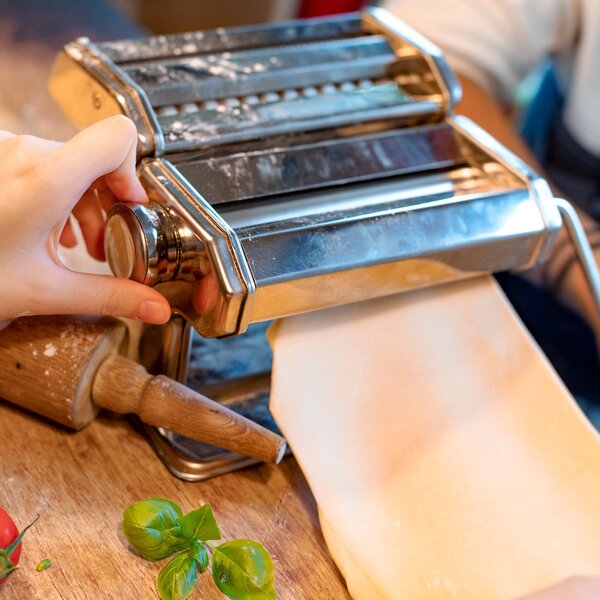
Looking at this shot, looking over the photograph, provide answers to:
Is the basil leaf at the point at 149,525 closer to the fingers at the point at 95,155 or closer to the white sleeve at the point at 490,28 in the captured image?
the fingers at the point at 95,155

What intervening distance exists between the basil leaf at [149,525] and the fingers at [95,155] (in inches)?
9.3

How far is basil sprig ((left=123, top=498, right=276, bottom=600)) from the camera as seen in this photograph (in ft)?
2.01

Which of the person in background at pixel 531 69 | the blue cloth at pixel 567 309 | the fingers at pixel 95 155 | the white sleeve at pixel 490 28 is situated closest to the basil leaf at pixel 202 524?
the fingers at pixel 95 155

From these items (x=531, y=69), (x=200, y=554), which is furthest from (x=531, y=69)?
(x=200, y=554)

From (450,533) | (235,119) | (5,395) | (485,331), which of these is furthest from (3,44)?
(450,533)

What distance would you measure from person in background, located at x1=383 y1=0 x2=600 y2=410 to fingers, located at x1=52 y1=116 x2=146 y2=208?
73 cm

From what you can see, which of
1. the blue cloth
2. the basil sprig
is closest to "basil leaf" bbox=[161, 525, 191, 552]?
the basil sprig

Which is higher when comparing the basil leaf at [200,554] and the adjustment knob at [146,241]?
the adjustment knob at [146,241]

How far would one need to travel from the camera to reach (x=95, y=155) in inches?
25.7

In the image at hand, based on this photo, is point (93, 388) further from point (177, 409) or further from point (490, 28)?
point (490, 28)

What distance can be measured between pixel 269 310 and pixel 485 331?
0.25 meters

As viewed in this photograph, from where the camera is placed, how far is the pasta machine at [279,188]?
69 cm

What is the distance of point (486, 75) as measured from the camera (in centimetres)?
140

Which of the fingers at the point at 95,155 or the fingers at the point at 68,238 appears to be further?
the fingers at the point at 68,238
